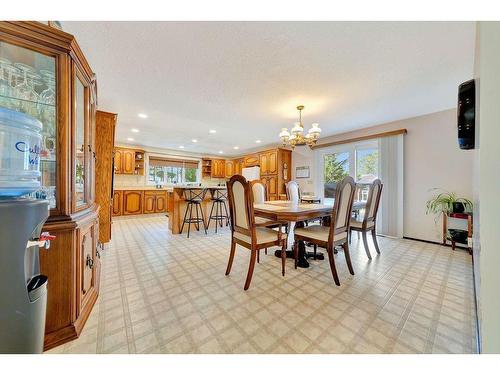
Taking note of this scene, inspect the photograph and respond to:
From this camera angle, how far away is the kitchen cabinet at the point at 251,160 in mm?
6619

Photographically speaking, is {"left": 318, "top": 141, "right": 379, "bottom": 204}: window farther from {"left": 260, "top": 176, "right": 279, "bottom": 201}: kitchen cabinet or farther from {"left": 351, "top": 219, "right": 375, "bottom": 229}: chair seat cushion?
{"left": 260, "top": 176, "right": 279, "bottom": 201}: kitchen cabinet

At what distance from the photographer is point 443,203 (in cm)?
313

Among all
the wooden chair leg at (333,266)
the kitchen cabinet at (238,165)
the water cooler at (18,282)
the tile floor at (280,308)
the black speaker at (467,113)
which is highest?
the kitchen cabinet at (238,165)

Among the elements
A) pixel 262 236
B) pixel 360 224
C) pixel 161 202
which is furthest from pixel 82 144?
pixel 161 202

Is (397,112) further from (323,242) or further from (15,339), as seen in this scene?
(15,339)

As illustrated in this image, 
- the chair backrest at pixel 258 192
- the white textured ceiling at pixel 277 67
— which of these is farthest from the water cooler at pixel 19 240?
the chair backrest at pixel 258 192

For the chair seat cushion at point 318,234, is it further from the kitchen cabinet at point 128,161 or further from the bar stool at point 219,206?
the kitchen cabinet at point 128,161

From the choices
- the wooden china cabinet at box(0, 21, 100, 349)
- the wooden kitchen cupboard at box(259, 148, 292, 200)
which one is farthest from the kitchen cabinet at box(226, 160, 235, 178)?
the wooden china cabinet at box(0, 21, 100, 349)

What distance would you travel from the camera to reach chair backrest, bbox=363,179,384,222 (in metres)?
2.57

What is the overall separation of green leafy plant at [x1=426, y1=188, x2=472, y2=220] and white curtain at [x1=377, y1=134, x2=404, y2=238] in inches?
16.5

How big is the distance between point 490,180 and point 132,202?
6.93 metres

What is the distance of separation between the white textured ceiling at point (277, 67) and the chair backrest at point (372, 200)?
1.27 metres
